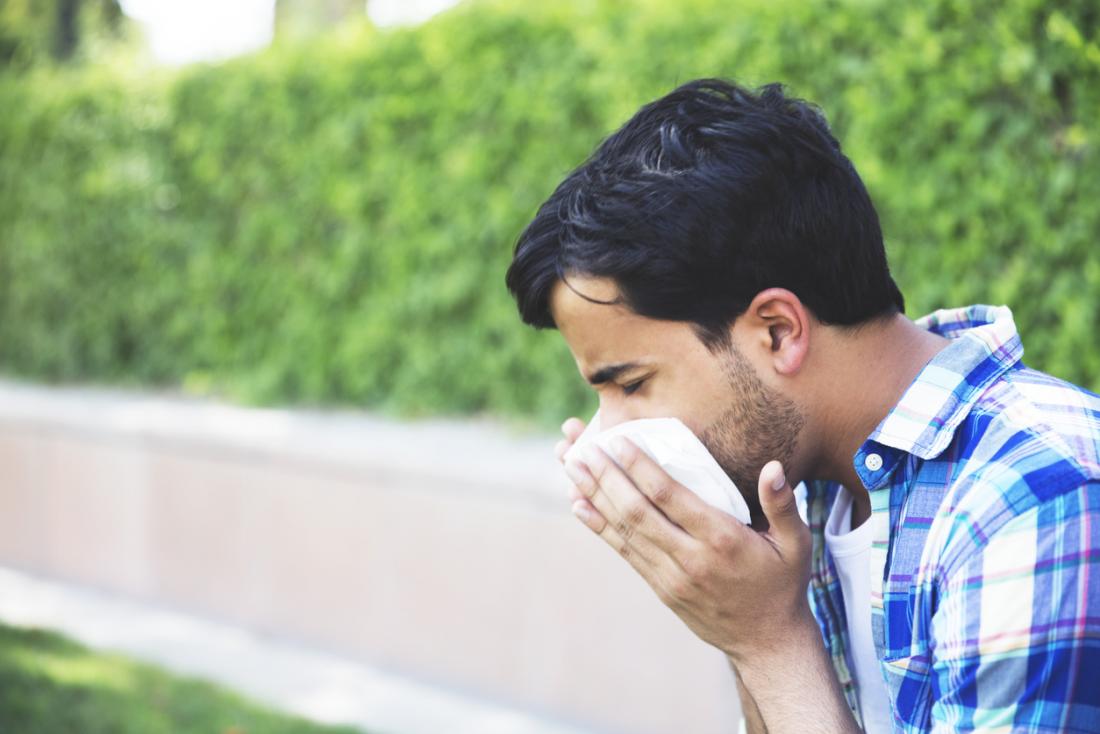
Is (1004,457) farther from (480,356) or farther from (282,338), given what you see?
(282,338)

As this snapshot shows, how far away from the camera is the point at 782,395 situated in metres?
2.29

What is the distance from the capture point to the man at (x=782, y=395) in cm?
199

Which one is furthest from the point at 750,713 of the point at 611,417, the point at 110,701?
the point at 110,701

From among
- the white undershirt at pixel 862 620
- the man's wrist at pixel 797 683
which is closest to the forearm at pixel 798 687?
the man's wrist at pixel 797 683

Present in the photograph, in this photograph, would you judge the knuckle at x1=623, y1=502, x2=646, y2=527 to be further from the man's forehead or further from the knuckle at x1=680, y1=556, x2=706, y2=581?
the man's forehead

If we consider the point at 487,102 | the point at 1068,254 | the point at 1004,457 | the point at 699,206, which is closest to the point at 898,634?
the point at 1004,457

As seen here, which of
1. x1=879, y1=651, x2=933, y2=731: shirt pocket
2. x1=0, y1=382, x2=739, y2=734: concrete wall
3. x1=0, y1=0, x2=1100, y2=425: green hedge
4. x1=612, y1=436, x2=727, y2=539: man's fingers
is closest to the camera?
x1=879, y1=651, x2=933, y2=731: shirt pocket

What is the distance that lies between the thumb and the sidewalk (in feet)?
9.53

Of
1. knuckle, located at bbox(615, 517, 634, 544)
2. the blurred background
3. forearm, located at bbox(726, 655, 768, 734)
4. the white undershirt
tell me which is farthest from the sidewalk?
knuckle, located at bbox(615, 517, 634, 544)

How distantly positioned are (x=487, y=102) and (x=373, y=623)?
2740 millimetres

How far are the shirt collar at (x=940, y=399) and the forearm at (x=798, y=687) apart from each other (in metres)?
0.33

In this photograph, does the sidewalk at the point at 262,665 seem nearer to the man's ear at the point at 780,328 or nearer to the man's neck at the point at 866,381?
the man's neck at the point at 866,381

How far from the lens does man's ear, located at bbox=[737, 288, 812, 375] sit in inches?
88.6

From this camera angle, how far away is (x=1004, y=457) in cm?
186
